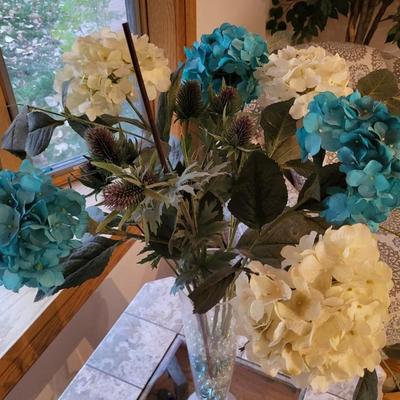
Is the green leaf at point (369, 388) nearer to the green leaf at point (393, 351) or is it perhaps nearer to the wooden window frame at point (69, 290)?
the green leaf at point (393, 351)

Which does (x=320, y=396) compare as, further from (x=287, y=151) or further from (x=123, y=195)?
(x=123, y=195)

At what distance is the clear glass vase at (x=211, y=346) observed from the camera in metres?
0.56

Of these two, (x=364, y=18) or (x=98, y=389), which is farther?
(x=364, y=18)

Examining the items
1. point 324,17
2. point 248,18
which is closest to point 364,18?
point 324,17

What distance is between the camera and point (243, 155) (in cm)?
42

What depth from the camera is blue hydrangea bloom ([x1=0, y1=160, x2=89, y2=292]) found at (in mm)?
317

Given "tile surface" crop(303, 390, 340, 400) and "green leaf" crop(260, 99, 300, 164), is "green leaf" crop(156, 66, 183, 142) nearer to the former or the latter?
"green leaf" crop(260, 99, 300, 164)

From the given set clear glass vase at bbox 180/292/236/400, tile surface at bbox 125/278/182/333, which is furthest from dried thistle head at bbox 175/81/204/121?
tile surface at bbox 125/278/182/333

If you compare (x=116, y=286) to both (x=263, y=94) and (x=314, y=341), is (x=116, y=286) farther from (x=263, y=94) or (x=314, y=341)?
(x=314, y=341)

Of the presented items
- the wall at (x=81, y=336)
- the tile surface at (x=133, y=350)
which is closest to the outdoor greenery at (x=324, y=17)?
the wall at (x=81, y=336)

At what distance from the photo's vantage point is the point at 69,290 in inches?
34.9

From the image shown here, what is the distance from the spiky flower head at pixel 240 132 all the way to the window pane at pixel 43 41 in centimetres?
77

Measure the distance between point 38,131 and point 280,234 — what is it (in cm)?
29

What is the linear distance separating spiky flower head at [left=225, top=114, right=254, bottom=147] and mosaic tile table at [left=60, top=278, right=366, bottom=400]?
1.82ft
